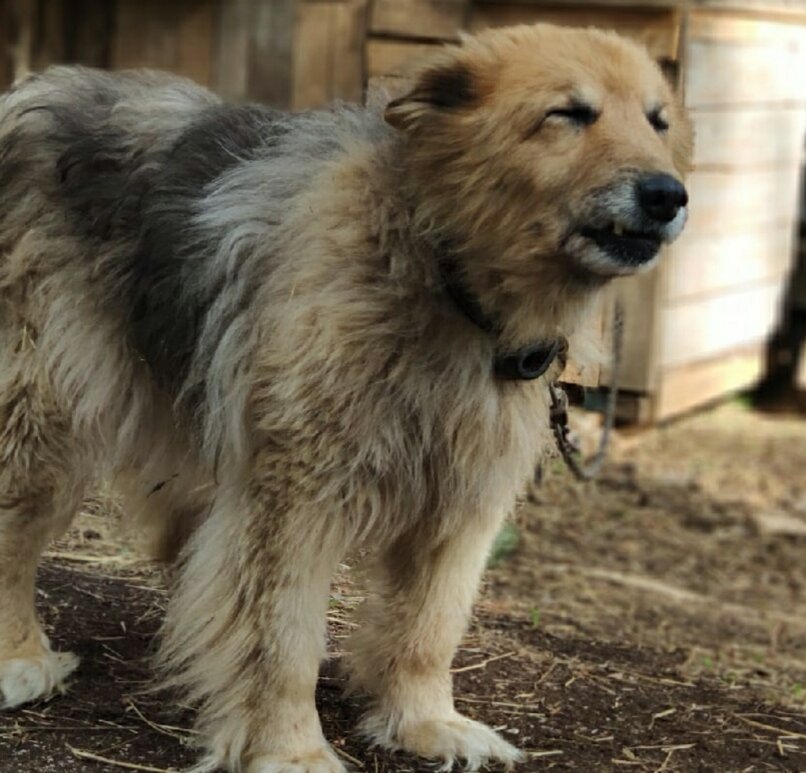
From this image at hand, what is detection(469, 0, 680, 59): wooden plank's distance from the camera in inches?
258

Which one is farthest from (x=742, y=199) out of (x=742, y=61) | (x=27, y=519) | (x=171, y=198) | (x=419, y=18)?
(x=27, y=519)

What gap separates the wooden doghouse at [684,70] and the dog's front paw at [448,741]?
3.92m

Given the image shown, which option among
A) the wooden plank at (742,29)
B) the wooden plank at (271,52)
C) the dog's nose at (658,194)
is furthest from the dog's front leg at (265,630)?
the wooden plank at (271,52)

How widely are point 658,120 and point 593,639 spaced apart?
2155mm

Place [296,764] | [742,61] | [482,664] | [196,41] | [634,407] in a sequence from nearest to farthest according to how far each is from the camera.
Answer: [296,764], [482,664], [634,407], [742,61], [196,41]

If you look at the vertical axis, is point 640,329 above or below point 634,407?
above

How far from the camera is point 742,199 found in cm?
870

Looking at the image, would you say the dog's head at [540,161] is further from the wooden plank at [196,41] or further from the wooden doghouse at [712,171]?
the wooden plank at [196,41]

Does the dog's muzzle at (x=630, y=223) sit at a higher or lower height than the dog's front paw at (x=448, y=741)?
higher

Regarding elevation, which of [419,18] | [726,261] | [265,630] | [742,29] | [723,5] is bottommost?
[265,630]

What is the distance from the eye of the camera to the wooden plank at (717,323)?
8.05 meters

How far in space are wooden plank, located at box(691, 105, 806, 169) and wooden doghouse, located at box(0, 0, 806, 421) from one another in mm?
14

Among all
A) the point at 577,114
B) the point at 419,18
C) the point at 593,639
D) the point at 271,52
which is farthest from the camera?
the point at 271,52

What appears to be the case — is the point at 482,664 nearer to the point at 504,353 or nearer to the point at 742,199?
the point at 504,353
